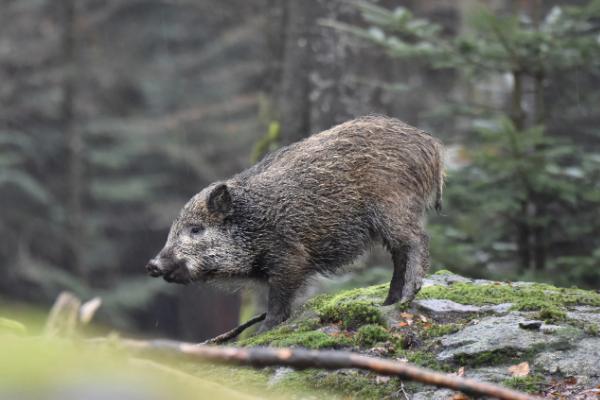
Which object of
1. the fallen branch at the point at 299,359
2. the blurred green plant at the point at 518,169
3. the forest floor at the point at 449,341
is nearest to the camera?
the fallen branch at the point at 299,359

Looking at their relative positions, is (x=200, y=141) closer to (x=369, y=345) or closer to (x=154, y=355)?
(x=369, y=345)

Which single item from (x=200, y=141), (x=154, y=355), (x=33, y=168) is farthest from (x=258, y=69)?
(x=154, y=355)

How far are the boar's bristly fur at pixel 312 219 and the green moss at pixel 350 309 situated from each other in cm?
26

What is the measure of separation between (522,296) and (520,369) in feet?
4.37

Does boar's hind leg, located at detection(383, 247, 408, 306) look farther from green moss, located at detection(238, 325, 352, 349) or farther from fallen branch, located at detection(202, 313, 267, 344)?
fallen branch, located at detection(202, 313, 267, 344)

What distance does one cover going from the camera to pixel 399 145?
7492mm

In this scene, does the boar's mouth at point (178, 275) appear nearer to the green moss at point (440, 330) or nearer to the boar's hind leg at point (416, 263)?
the boar's hind leg at point (416, 263)

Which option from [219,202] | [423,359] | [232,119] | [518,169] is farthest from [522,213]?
[232,119]

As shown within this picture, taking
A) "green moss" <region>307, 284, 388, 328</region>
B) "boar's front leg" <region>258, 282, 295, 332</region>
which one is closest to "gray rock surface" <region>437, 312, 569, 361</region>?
"green moss" <region>307, 284, 388, 328</region>

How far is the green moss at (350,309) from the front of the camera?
6.67 metres

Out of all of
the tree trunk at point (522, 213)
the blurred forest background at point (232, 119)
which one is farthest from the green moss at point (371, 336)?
the tree trunk at point (522, 213)

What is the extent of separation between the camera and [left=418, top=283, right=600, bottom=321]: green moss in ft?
21.4

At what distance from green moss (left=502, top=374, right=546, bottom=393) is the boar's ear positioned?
9.30 ft

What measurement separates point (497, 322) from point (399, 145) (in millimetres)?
1808
